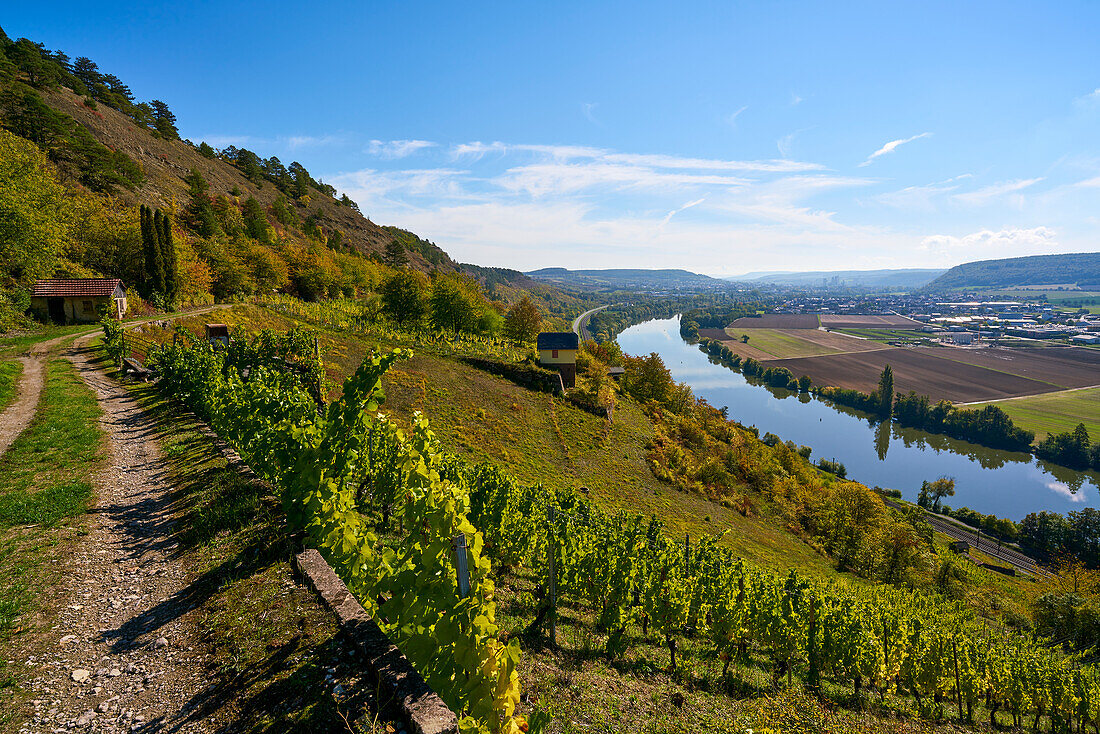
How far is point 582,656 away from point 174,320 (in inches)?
1498

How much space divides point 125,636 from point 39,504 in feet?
19.1

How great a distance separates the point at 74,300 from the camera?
2930 cm

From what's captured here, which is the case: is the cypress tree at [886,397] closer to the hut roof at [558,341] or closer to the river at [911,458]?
the river at [911,458]

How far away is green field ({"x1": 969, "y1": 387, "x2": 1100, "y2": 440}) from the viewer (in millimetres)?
88688

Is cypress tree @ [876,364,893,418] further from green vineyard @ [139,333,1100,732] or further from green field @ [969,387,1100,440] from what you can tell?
green vineyard @ [139,333,1100,732]

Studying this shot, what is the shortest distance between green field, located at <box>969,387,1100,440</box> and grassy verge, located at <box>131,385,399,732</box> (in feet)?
423

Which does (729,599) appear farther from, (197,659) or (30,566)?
(30,566)

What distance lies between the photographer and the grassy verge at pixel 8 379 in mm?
15201

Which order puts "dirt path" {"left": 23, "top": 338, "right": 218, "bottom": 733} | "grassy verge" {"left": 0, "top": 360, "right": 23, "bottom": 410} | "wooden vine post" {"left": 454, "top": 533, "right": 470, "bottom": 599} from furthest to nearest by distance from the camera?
1. "grassy verge" {"left": 0, "top": 360, "right": 23, "bottom": 410}
2. "dirt path" {"left": 23, "top": 338, "right": 218, "bottom": 733}
3. "wooden vine post" {"left": 454, "top": 533, "right": 470, "bottom": 599}

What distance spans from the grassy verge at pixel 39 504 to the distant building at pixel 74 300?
1977cm

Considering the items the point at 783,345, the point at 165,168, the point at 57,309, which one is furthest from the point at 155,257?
the point at 783,345

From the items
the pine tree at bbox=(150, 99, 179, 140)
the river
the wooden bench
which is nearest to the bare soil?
the river

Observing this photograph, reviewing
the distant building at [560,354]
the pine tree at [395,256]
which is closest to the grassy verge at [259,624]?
the distant building at [560,354]

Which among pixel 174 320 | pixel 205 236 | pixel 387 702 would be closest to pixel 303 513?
pixel 387 702
